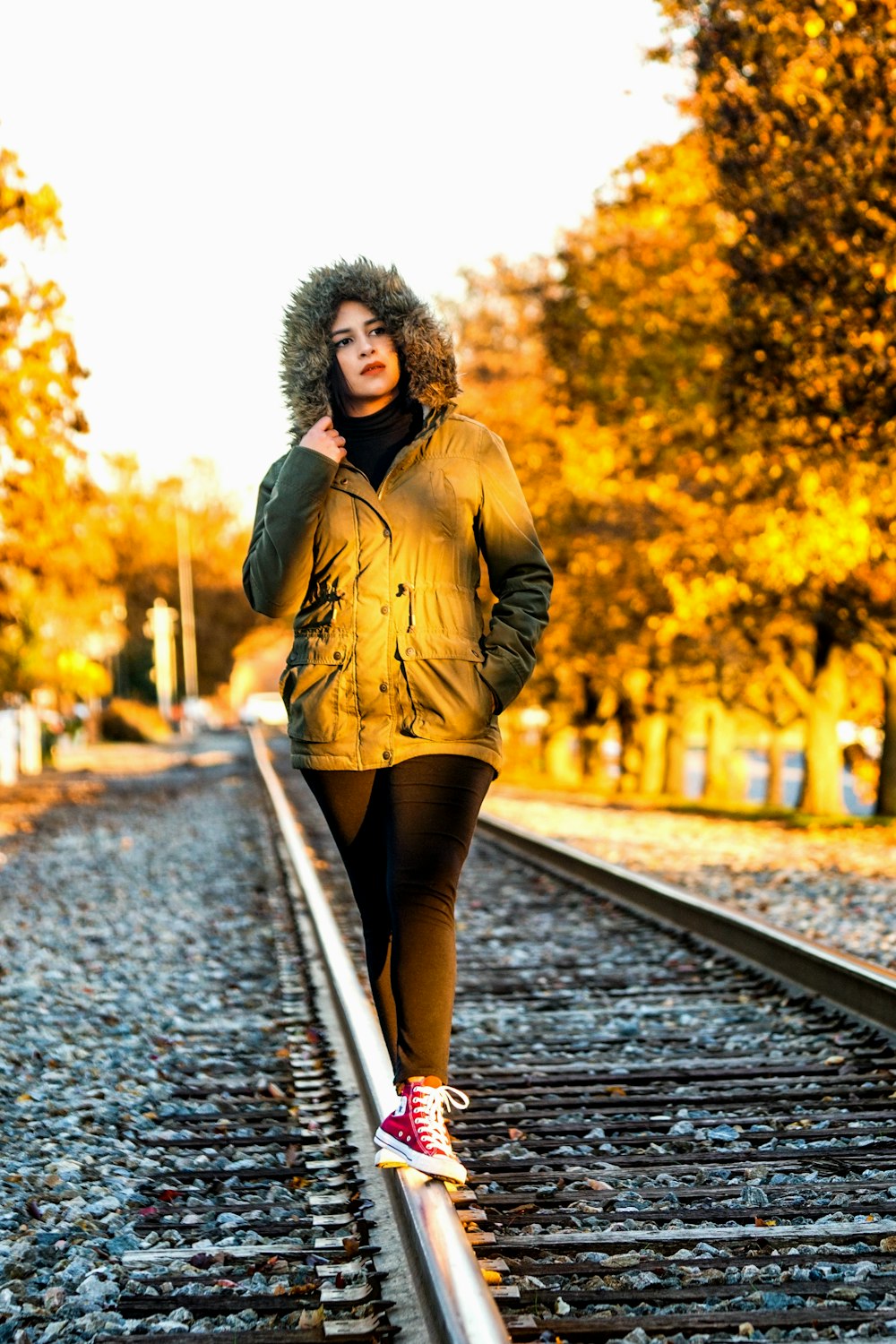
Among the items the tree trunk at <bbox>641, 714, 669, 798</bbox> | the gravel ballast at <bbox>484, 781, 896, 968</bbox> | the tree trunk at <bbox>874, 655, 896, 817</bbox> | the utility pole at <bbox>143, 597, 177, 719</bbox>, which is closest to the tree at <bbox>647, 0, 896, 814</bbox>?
the gravel ballast at <bbox>484, 781, 896, 968</bbox>

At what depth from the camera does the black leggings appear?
12.3 ft

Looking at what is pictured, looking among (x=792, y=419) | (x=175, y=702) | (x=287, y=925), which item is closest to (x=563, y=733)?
(x=792, y=419)

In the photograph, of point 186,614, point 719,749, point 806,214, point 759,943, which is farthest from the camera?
point 186,614

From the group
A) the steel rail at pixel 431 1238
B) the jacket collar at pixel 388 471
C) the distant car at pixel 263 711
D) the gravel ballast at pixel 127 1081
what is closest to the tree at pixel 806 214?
the gravel ballast at pixel 127 1081

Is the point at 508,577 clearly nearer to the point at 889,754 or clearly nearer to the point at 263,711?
the point at 889,754

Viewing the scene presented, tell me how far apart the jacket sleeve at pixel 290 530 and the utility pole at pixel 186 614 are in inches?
2813

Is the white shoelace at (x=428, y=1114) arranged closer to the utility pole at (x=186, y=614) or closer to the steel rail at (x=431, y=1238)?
the steel rail at (x=431, y=1238)

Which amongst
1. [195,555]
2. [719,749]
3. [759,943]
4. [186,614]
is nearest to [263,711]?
[186,614]

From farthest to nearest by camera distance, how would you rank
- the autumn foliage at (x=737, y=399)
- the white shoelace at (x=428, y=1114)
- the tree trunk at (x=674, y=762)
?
1. the tree trunk at (x=674, y=762)
2. the autumn foliage at (x=737, y=399)
3. the white shoelace at (x=428, y=1114)

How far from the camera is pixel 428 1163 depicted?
12.4ft

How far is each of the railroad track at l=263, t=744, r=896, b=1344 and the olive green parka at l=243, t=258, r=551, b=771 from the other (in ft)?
3.40

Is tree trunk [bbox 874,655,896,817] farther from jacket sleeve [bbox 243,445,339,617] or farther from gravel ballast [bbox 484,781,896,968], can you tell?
jacket sleeve [bbox 243,445,339,617]

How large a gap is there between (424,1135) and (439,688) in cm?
102

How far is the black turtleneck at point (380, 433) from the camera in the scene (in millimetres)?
3885
